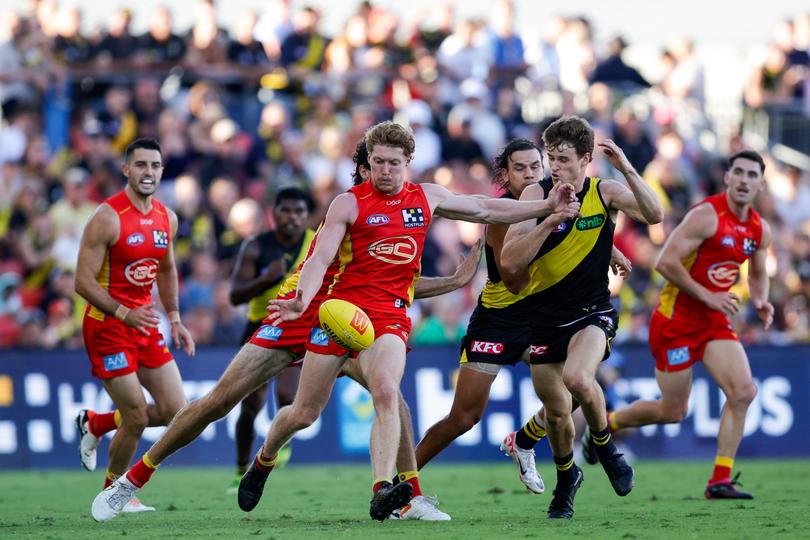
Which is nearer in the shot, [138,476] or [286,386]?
[138,476]

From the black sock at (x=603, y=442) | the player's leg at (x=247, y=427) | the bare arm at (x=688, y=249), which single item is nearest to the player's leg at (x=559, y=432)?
the black sock at (x=603, y=442)

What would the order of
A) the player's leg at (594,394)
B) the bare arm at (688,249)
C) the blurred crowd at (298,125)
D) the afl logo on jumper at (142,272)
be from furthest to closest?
the blurred crowd at (298,125), the bare arm at (688,249), the afl logo on jumper at (142,272), the player's leg at (594,394)

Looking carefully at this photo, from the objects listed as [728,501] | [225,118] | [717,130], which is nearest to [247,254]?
[728,501]

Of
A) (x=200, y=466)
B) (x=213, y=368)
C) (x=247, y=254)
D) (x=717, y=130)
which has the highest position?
(x=717, y=130)

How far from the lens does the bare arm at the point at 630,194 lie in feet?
31.7

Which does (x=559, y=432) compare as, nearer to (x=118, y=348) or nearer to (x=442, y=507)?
(x=442, y=507)

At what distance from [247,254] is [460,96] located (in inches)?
364

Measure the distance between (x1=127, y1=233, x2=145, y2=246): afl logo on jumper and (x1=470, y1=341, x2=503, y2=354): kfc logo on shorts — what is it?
2.76m

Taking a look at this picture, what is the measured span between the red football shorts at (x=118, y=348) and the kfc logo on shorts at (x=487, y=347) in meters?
2.58

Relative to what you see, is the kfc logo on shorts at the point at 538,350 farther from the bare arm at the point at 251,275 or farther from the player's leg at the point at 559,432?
the bare arm at the point at 251,275

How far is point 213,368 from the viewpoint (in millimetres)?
16953

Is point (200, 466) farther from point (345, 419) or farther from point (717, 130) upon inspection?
point (717, 130)

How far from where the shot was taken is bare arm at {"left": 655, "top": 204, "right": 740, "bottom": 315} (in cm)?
1216

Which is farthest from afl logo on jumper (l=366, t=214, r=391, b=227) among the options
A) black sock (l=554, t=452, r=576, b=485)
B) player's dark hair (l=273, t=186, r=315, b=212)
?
player's dark hair (l=273, t=186, r=315, b=212)
